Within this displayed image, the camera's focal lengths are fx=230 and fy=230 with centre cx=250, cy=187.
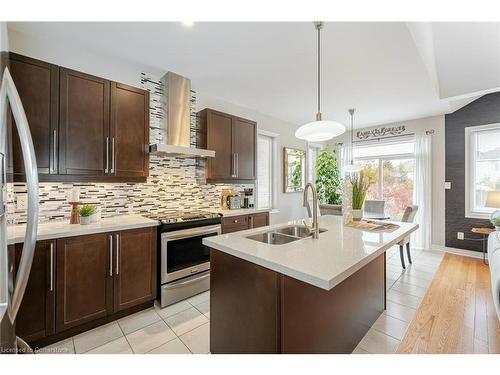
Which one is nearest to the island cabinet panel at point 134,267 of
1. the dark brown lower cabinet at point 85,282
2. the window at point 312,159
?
the dark brown lower cabinet at point 85,282

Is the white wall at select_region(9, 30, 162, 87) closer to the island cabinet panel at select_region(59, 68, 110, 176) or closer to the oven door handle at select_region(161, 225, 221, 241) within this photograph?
the island cabinet panel at select_region(59, 68, 110, 176)

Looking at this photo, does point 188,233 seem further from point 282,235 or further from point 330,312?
point 330,312

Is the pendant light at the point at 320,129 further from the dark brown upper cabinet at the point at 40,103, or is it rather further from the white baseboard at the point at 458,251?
the white baseboard at the point at 458,251

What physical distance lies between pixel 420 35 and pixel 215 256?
9.19ft

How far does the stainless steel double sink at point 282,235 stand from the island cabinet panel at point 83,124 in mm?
1648

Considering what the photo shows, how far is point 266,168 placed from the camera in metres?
4.53

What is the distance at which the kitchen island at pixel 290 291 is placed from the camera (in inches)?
45.3

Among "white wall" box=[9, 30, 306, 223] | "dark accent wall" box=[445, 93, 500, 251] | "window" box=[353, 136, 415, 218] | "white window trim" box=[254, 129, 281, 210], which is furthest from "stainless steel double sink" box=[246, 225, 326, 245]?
"dark accent wall" box=[445, 93, 500, 251]

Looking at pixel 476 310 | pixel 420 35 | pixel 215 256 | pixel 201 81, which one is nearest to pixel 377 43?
pixel 420 35

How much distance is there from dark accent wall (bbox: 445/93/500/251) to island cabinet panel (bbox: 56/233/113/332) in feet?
17.8

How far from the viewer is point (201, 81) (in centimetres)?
305

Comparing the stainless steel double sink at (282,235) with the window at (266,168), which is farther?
the window at (266,168)

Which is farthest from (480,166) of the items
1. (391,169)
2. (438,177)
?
(391,169)

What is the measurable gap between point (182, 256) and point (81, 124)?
5.22 feet
